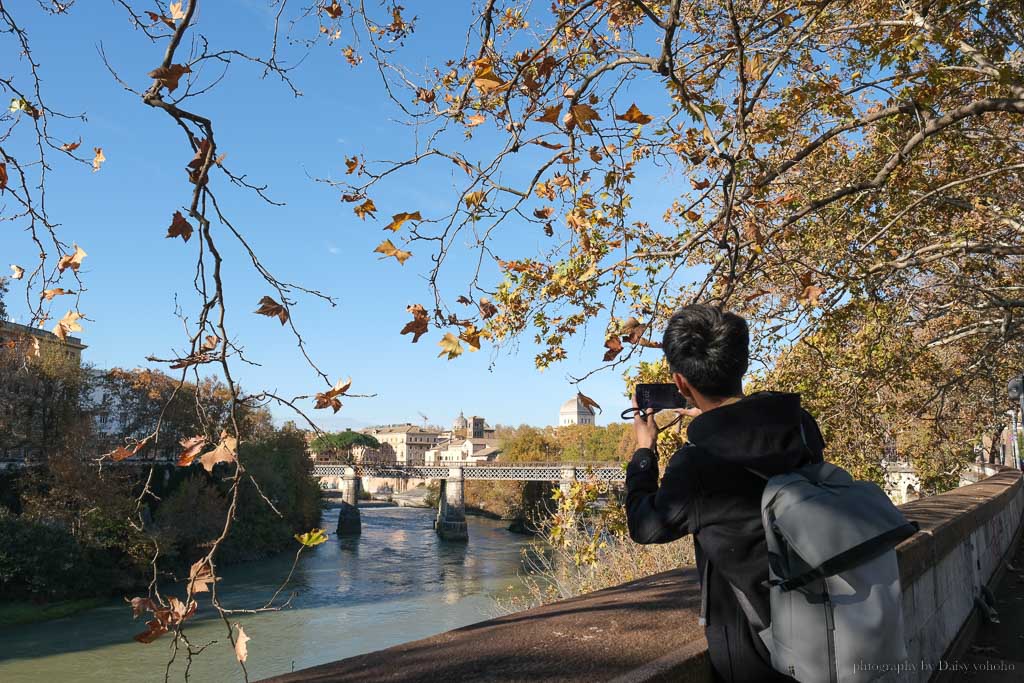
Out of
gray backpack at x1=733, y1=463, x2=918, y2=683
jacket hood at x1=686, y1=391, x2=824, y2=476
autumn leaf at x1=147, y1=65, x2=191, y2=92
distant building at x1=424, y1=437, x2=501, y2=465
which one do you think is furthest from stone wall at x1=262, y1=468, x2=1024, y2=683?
distant building at x1=424, y1=437, x2=501, y2=465

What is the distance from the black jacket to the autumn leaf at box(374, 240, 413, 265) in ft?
5.37

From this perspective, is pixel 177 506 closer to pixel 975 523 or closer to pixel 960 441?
Result: pixel 960 441

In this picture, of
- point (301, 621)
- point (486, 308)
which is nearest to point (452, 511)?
point (301, 621)

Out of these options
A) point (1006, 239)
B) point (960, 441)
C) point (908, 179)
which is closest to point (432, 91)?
point (908, 179)

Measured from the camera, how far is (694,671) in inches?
94.9

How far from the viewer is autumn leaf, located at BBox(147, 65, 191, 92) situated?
2389 millimetres

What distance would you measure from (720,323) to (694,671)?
1.10m

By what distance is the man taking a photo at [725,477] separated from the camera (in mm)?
1882

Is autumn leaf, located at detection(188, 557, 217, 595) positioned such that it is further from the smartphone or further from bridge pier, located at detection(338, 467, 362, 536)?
bridge pier, located at detection(338, 467, 362, 536)

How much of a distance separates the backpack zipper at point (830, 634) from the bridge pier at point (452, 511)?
51986mm

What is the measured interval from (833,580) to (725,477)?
0.32 metres

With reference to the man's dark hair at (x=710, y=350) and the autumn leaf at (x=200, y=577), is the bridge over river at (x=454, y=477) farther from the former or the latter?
the man's dark hair at (x=710, y=350)

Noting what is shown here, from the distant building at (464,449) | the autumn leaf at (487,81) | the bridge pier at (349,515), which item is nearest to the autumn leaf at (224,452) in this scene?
the autumn leaf at (487,81)

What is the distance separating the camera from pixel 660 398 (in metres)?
2.47
